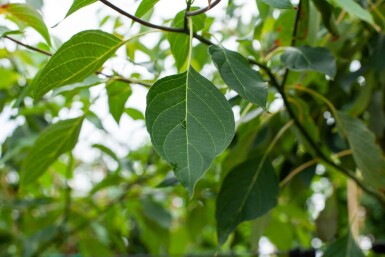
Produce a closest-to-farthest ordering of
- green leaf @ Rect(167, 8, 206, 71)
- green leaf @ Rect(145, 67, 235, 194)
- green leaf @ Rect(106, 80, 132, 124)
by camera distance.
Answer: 1. green leaf @ Rect(145, 67, 235, 194)
2. green leaf @ Rect(167, 8, 206, 71)
3. green leaf @ Rect(106, 80, 132, 124)

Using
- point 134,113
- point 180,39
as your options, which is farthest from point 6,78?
point 180,39

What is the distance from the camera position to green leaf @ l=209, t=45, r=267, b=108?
1.45 ft

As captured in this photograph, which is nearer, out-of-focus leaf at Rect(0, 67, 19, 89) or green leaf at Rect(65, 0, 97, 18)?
green leaf at Rect(65, 0, 97, 18)

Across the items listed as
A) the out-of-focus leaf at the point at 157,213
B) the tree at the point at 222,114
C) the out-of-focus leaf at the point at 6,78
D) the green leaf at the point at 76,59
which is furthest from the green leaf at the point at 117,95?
the out-of-focus leaf at the point at 157,213

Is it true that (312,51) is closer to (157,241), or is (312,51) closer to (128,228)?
(157,241)

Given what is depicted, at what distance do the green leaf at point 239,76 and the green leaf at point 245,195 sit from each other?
216 millimetres

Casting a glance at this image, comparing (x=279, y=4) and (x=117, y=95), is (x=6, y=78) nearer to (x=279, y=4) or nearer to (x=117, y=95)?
(x=117, y=95)

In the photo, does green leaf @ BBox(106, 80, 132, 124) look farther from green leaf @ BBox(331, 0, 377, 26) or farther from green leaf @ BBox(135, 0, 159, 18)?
green leaf @ BBox(331, 0, 377, 26)

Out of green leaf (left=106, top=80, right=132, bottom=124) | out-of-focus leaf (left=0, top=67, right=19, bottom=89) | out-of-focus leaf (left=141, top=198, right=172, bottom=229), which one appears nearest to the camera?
green leaf (left=106, top=80, right=132, bottom=124)

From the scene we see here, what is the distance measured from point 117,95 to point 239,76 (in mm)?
251

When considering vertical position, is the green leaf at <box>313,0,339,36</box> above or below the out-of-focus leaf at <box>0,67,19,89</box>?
above

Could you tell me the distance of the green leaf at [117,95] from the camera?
648mm

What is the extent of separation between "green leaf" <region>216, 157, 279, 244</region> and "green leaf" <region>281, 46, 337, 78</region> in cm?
16

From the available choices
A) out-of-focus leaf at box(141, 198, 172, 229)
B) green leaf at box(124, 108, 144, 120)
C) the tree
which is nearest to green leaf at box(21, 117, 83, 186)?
the tree
